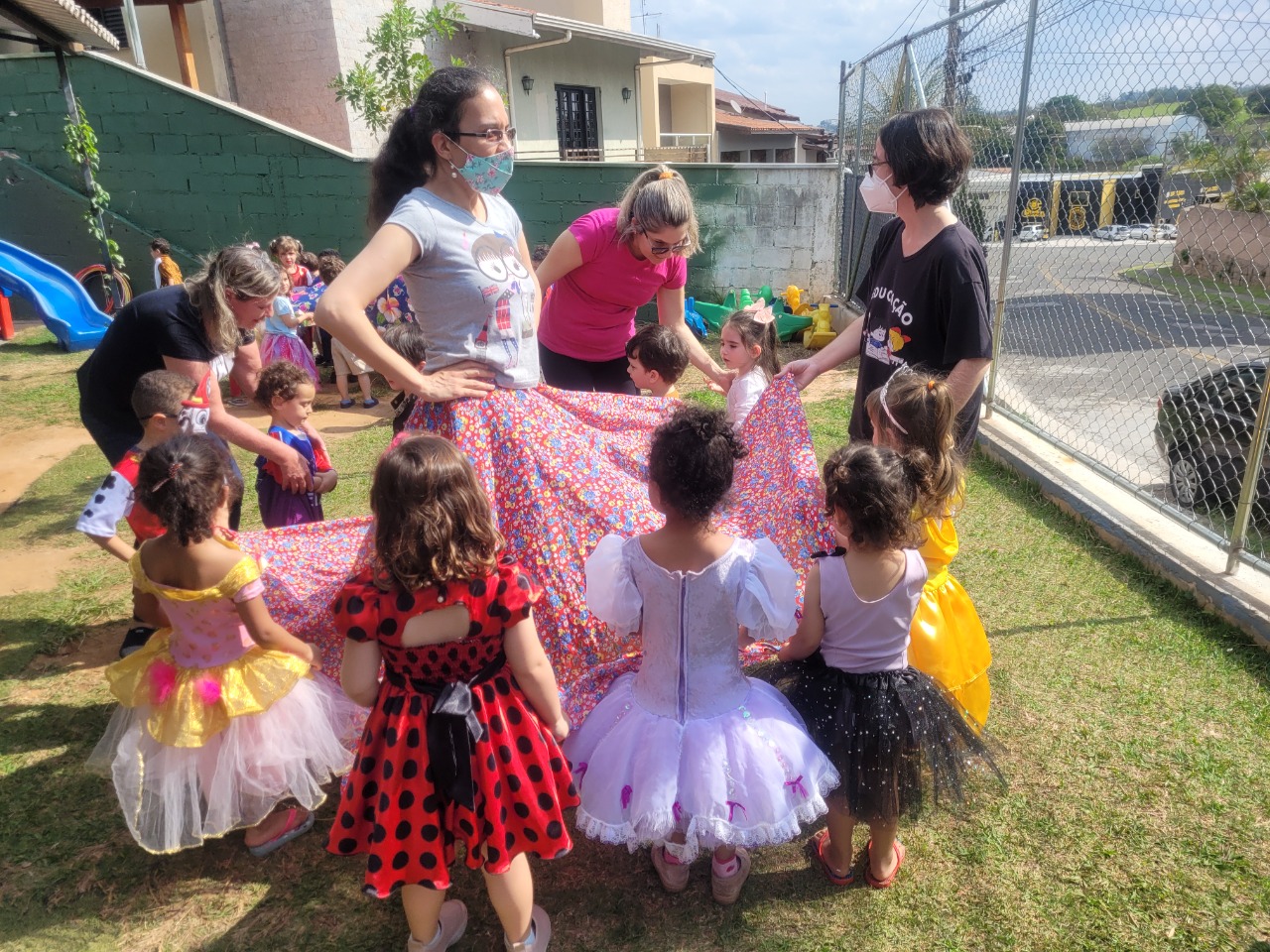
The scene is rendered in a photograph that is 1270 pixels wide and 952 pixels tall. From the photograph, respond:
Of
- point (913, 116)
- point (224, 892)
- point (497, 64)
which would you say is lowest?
point (224, 892)

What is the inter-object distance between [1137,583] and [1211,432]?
1417mm

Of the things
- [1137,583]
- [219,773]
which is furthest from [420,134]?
[1137,583]

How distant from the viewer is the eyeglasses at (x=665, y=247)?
3.41 meters

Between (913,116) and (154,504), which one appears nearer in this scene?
(154,504)

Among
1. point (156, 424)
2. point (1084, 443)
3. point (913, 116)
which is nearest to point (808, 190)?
point (1084, 443)

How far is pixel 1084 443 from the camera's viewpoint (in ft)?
18.9

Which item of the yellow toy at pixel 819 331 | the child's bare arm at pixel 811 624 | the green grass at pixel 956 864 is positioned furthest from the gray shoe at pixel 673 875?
the yellow toy at pixel 819 331

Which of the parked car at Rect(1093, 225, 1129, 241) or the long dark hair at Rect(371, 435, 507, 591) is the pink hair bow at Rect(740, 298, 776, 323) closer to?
the long dark hair at Rect(371, 435, 507, 591)

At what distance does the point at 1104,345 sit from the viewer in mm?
8141

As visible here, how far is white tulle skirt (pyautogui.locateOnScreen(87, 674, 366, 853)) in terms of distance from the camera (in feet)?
8.16

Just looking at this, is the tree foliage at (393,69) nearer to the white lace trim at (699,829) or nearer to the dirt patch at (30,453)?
the dirt patch at (30,453)

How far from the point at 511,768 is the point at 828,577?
0.97 m

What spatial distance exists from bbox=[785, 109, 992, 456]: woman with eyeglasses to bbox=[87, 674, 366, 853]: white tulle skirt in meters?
2.05

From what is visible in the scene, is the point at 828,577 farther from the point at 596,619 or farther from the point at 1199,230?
the point at 1199,230
